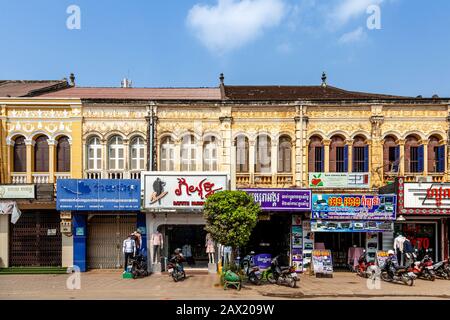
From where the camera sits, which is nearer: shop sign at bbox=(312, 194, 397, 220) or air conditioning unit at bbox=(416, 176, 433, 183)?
shop sign at bbox=(312, 194, 397, 220)

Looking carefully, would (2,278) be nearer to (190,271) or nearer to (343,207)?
(190,271)

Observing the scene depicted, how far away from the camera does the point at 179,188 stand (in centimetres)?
1905

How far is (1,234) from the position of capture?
20.3 meters

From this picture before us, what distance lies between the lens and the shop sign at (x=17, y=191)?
1938 cm

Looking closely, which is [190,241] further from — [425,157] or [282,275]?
[425,157]

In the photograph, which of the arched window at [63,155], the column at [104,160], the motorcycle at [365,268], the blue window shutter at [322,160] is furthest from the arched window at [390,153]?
the arched window at [63,155]

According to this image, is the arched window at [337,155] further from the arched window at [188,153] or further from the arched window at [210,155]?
the arched window at [188,153]

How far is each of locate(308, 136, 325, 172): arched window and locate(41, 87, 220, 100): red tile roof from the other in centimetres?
567

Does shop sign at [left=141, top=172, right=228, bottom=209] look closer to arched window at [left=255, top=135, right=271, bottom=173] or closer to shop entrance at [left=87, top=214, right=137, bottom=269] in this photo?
arched window at [left=255, top=135, right=271, bottom=173]

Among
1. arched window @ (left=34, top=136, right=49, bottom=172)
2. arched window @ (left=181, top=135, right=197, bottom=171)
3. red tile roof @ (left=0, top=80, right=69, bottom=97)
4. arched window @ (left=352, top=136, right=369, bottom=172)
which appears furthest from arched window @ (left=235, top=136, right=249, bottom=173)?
red tile roof @ (left=0, top=80, right=69, bottom=97)

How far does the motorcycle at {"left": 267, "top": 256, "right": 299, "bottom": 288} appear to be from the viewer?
15.7m

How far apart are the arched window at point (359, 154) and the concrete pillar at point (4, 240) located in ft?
56.3

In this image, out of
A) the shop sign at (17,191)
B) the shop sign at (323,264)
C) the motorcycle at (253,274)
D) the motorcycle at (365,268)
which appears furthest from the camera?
the shop sign at (17,191)

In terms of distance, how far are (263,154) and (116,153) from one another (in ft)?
23.9
